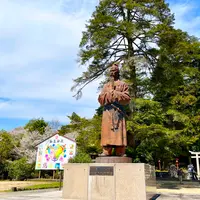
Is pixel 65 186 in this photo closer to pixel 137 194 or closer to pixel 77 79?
pixel 137 194

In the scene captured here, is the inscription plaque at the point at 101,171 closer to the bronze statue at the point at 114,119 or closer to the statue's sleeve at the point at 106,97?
the bronze statue at the point at 114,119

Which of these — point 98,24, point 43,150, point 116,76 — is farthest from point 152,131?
point 43,150

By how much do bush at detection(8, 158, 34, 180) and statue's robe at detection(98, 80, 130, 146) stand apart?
15.5m

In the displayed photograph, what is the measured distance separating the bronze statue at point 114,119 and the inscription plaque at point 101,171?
58 cm

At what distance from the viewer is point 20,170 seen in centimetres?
1936

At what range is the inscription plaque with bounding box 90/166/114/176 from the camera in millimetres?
5609

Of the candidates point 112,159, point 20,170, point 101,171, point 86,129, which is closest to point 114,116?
point 112,159

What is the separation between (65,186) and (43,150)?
11024 millimetres

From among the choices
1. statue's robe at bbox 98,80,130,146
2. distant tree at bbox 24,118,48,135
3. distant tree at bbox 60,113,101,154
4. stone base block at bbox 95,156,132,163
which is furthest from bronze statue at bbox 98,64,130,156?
distant tree at bbox 24,118,48,135

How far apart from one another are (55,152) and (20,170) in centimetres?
567

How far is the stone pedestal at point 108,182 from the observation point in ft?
17.6

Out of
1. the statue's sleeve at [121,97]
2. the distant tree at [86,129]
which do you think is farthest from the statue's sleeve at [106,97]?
the distant tree at [86,129]

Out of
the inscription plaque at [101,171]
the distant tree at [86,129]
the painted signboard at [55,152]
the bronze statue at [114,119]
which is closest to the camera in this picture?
the inscription plaque at [101,171]

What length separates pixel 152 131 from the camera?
457 inches
